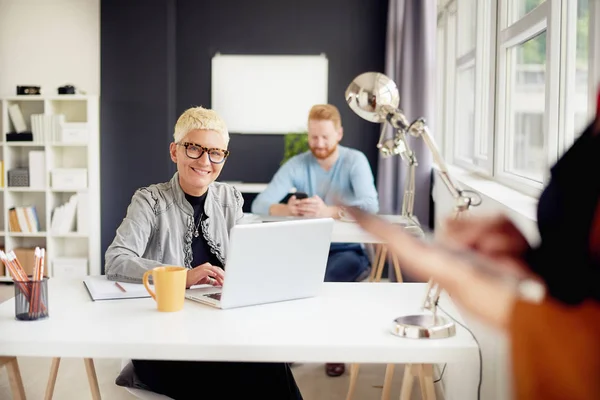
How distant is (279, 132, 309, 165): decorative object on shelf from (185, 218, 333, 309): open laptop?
3.76m

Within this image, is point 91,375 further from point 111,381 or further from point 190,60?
point 190,60

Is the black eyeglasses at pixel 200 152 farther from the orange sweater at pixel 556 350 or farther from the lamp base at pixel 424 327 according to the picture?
the orange sweater at pixel 556 350

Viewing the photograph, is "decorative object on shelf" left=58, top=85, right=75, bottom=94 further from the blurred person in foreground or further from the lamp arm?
the blurred person in foreground

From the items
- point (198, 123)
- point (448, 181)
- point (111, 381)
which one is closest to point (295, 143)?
point (111, 381)

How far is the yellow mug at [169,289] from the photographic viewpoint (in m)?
1.82

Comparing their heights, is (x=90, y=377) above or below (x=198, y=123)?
below

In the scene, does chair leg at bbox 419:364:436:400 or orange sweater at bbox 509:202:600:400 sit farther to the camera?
chair leg at bbox 419:364:436:400

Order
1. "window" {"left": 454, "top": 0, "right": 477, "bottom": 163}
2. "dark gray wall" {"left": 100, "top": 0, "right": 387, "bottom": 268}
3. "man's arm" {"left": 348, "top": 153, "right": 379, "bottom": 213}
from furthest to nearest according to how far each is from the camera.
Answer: "dark gray wall" {"left": 100, "top": 0, "right": 387, "bottom": 268}, "window" {"left": 454, "top": 0, "right": 477, "bottom": 163}, "man's arm" {"left": 348, "top": 153, "right": 379, "bottom": 213}

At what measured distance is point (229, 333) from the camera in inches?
64.5

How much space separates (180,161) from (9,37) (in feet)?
15.3

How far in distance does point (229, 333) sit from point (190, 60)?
17.1 ft

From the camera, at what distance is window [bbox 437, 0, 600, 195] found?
254 cm

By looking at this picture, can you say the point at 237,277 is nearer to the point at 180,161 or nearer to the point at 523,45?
the point at 180,161

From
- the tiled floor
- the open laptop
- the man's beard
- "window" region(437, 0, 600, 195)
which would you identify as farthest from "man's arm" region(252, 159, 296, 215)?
the open laptop
